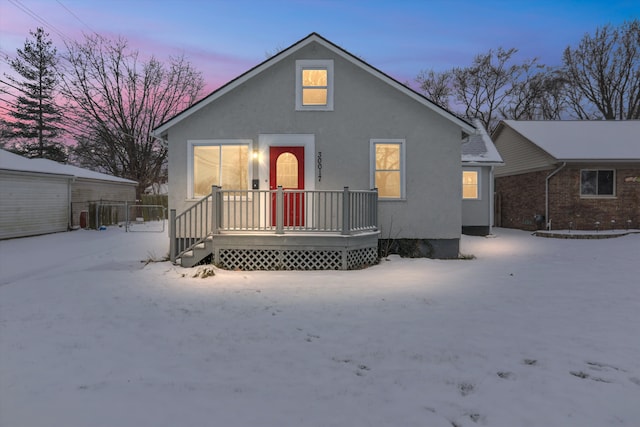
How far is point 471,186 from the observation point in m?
16.0

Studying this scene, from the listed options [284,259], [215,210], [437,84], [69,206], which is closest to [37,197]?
[69,206]

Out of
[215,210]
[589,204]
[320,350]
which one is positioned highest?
[589,204]

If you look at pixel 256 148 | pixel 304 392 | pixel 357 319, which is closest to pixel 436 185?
pixel 256 148

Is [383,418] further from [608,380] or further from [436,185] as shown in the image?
[436,185]

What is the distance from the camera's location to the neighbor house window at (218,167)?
1029 cm

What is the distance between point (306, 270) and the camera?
28.7 feet

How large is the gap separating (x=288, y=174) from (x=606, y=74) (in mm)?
33463

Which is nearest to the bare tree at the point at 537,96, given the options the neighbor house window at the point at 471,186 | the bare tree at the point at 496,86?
the bare tree at the point at 496,86

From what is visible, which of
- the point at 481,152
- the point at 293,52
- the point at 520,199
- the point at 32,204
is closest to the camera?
the point at 293,52

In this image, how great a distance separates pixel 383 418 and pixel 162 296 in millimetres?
4787

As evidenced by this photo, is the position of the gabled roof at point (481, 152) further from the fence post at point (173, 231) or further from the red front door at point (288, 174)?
the fence post at point (173, 231)

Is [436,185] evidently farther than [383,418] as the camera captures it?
Yes

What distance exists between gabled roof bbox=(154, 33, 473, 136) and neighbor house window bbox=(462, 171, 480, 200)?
6321mm

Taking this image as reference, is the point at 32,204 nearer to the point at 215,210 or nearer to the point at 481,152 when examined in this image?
the point at 215,210
